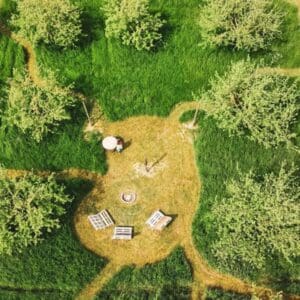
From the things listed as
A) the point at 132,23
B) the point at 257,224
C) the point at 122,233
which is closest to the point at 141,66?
the point at 132,23

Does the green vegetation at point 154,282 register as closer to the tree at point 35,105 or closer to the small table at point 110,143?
the small table at point 110,143

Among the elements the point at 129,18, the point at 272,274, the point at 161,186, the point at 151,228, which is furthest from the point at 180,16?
the point at 272,274

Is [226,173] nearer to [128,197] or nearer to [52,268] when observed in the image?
[128,197]

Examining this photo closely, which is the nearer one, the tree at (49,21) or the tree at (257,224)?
the tree at (257,224)

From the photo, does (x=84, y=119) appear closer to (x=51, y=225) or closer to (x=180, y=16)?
(x=51, y=225)

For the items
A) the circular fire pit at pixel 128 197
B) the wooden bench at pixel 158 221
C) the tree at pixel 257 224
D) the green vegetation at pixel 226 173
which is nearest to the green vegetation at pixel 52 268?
the wooden bench at pixel 158 221

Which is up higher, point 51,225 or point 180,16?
point 180,16
